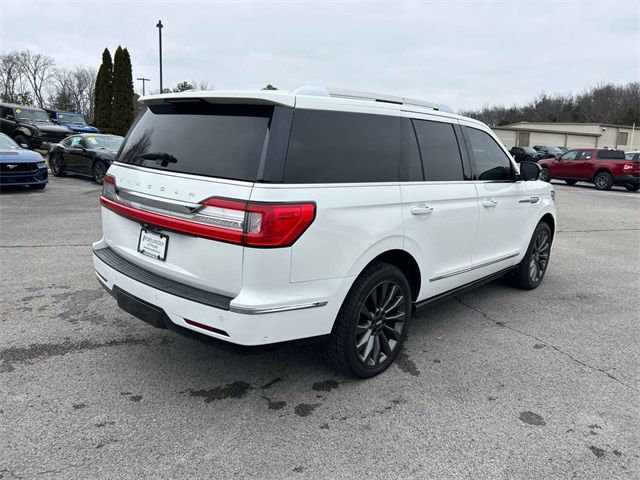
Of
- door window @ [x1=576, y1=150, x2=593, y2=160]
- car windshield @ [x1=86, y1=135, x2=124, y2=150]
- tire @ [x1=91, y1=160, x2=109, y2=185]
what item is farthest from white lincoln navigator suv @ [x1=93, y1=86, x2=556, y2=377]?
door window @ [x1=576, y1=150, x2=593, y2=160]

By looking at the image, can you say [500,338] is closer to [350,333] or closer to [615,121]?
[350,333]

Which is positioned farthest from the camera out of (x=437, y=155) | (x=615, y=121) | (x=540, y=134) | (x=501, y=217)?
(x=615, y=121)

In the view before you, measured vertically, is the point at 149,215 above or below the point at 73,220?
above

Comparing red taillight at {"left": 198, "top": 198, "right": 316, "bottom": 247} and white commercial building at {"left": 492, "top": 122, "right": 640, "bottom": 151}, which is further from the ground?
white commercial building at {"left": 492, "top": 122, "right": 640, "bottom": 151}

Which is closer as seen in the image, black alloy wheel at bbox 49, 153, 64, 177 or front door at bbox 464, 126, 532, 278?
front door at bbox 464, 126, 532, 278

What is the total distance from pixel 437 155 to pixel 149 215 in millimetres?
2190

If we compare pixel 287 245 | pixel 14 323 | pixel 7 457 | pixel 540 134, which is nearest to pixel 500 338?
pixel 287 245

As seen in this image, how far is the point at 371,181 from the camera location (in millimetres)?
3168

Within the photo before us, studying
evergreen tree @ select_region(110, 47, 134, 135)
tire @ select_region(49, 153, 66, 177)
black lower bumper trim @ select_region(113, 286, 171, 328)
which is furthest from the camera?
evergreen tree @ select_region(110, 47, 134, 135)

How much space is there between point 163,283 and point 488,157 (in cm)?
313

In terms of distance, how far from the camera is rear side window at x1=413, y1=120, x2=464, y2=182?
3705mm

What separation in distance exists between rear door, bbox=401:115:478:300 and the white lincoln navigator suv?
0.02 m

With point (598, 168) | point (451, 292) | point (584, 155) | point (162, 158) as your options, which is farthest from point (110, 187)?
point (584, 155)

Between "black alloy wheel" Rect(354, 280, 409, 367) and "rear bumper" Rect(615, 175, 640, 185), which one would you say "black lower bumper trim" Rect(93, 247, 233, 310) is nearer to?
"black alloy wheel" Rect(354, 280, 409, 367)
